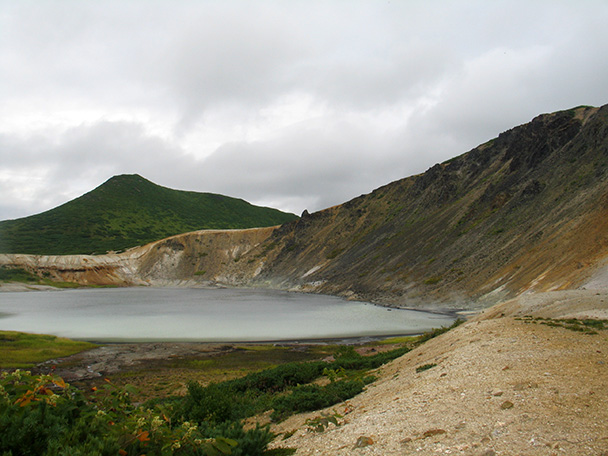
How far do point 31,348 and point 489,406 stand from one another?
3262cm

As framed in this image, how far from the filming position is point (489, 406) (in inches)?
307

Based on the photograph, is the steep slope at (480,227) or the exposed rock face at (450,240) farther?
the exposed rock face at (450,240)

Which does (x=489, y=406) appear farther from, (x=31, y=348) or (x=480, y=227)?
(x=480, y=227)

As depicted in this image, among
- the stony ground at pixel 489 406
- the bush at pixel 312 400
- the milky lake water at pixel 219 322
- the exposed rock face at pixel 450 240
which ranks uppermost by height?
the exposed rock face at pixel 450 240

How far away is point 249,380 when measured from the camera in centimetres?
1628

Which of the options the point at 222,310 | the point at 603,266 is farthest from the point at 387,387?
the point at 222,310

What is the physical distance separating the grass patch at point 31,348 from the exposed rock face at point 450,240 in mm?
42647

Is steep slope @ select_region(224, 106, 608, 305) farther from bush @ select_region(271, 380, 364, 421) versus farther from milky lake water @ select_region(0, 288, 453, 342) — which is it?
bush @ select_region(271, 380, 364, 421)

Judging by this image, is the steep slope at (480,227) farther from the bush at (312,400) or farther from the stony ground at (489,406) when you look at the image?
the bush at (312,400)

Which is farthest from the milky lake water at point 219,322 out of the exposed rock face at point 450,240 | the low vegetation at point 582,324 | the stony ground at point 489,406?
the stony ground at point 489,406

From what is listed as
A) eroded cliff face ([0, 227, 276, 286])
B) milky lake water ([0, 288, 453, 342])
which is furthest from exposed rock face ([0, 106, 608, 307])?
milky lake water ([0, 288, 453, 342])

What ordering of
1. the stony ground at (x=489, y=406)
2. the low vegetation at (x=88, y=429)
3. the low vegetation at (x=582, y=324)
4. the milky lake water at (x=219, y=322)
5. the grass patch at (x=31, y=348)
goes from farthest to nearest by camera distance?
the milky lake water at (x=219, y=322) < the grass patch at (x=31, y=348) < the low vegetation at (x=582, y=324) < the stony ground at (x=489, y=406) < the low vegetation at (x=88, y=429)

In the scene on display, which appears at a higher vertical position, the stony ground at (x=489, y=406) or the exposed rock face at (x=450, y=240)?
the exposed rock face at (x=450, y=240)

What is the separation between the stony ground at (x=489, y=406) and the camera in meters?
6.19
